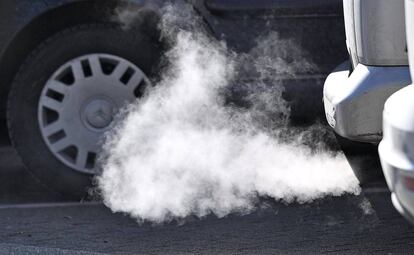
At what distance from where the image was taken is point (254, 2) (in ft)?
18.0

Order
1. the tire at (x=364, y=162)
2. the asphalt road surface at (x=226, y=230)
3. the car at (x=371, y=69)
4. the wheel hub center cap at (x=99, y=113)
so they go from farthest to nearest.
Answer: the tire at (x=364, y=162) < the wheel hub center cap at (x=99, y=113) < the asphalt road surface at (x=226, y=230) < the car at (x=371, y=69)

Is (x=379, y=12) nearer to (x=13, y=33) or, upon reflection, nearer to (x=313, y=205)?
(x=313, y=205)

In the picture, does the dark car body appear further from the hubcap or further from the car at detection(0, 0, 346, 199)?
the hubcap

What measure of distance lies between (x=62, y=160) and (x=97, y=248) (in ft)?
2.95

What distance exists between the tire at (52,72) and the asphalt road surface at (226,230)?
0.23m

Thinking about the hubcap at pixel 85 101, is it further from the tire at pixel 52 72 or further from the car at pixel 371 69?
the car at pixel 371 69

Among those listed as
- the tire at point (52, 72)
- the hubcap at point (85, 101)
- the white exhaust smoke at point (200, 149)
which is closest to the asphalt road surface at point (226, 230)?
the white exhaust smoke at point (200, 149)

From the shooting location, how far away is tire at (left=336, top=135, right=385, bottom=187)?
5945mm

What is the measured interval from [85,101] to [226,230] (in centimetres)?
114

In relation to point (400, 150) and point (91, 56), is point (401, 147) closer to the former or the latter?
point (400, 150)

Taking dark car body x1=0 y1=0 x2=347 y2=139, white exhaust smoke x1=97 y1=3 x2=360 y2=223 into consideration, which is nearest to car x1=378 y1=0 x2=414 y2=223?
dark car body x1=0 y1=0 x2=347 y2=139

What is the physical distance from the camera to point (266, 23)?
5.50 metres

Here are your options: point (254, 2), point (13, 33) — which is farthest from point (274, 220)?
point (13, 33)

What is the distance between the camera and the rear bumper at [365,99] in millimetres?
4293
